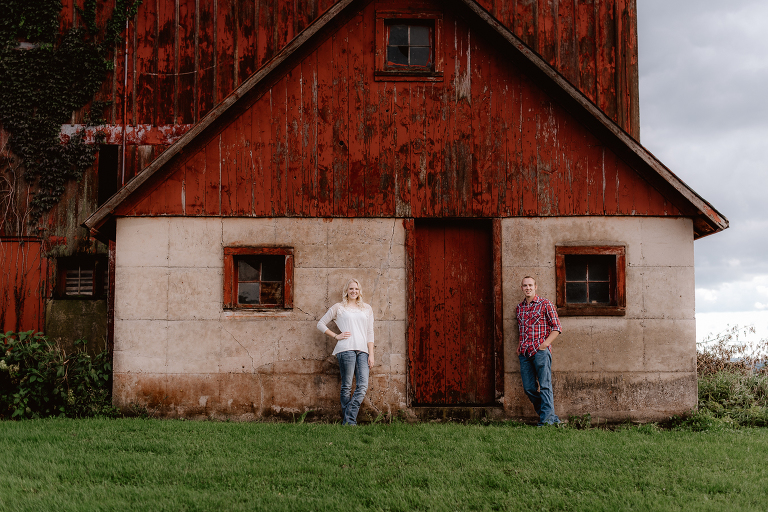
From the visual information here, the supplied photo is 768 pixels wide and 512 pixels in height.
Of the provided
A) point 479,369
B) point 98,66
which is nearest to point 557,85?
point 479,369

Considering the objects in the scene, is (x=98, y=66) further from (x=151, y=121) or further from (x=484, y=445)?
(x=484, y=445)

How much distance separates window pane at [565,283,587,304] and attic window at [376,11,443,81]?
3773 mm

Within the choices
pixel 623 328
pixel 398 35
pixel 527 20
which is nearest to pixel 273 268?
pixel 398 35

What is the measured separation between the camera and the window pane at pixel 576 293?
8.56 meters

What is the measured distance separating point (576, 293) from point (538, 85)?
3.22m

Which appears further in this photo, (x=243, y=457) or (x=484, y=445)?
(x=484, y=445)

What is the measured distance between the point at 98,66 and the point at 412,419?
903cm

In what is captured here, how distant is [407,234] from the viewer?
8469 mm

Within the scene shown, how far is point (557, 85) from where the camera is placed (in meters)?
8.25

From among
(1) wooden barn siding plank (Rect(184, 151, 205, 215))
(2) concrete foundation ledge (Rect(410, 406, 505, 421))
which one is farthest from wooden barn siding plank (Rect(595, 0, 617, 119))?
(1) wooden barn siding plank (Rect(184, 151, 205, 215))

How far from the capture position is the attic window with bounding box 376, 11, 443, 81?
28.5 feet

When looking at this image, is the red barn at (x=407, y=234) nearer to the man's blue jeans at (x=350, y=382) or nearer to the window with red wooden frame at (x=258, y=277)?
the window with red wooden frame at (x=258, y=277)

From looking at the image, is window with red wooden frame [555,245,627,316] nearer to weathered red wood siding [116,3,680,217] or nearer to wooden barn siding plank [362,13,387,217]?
weathered red wood siding [116,3,680,217]

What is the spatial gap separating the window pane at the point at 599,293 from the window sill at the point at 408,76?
393 cm
